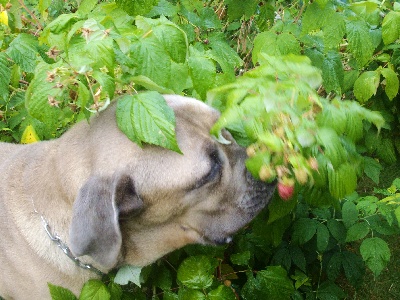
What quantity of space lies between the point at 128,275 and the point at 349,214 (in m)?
1.46

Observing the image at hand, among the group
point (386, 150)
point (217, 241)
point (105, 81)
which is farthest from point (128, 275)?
point (386, 150)

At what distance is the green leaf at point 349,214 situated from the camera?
10.1 ft

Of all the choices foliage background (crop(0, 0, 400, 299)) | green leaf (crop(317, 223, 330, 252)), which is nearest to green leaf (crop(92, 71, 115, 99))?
foliage background (crop(0, 0, 400, 299))

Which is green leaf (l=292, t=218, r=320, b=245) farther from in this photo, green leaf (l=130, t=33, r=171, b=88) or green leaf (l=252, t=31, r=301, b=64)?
green leaf (l=130, t=33, r=171, b=88)

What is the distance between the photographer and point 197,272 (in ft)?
8.18

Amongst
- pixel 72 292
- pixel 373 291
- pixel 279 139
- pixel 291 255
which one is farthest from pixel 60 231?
pixel 373 291

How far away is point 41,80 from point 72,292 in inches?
48.6

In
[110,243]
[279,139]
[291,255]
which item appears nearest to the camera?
[279,139]

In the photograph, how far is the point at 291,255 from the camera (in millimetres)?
3314

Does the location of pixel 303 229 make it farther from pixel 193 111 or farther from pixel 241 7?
pixel 241 7

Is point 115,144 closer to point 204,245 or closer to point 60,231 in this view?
point 60,231

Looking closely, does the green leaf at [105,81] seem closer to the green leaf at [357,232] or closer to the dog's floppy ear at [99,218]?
the dog's floppy ear at [99,218]

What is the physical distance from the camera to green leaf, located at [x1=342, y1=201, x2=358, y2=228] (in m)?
3.07

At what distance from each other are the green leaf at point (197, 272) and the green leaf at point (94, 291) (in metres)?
0.38
